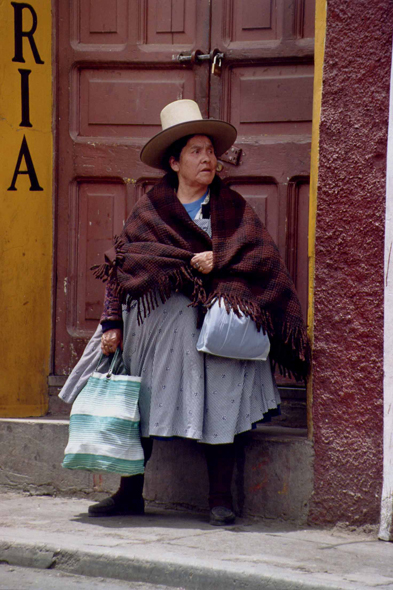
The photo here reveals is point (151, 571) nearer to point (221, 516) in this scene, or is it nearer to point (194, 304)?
point (221, 516)

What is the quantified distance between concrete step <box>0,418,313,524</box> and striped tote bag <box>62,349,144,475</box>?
43cm

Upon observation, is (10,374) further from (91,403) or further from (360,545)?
(360,545)

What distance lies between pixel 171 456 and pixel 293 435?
2.05 ft

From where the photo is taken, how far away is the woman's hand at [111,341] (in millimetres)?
4629

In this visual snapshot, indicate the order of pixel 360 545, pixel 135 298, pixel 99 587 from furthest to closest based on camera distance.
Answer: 1. pixel 135 298
2. pixel 360 545
3. pixel 99 587

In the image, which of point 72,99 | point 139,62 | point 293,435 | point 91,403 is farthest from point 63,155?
point 293,435

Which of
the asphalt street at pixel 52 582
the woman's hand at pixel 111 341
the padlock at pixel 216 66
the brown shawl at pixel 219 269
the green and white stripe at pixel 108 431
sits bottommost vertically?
the asphalt street at pixel 52 582

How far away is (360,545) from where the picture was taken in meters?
4.17

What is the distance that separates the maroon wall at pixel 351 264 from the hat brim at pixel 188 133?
0.50m

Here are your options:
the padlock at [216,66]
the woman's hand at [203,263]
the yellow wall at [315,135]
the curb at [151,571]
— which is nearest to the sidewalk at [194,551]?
the curb at [151,571]

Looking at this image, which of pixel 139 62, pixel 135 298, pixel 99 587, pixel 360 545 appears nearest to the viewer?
pixel 99 587

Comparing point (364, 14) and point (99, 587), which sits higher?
point (364, 14)

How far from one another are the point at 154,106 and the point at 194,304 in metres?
1.40

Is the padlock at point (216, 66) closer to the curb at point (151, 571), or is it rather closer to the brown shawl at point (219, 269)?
the brown shawl at point (219, 269)
